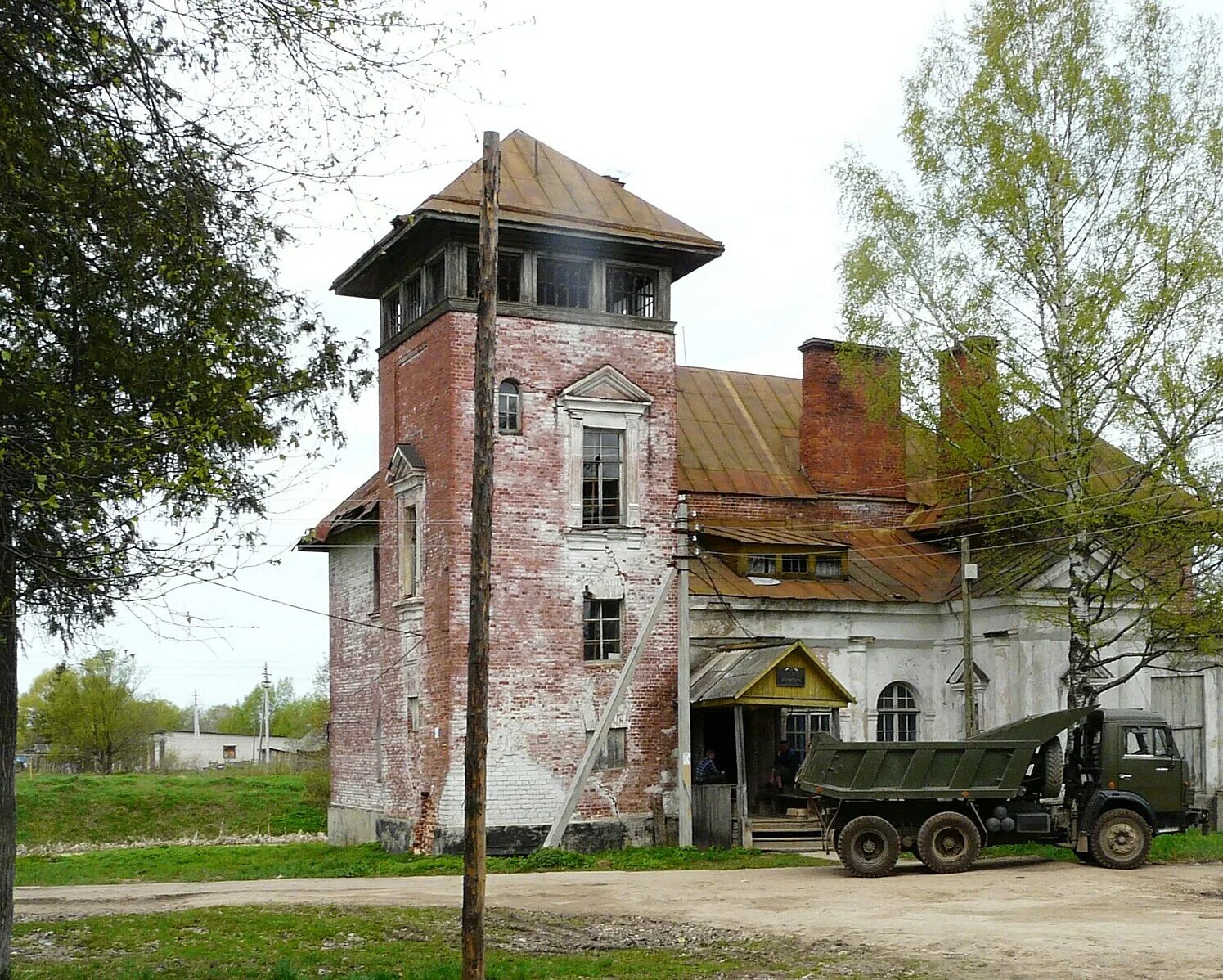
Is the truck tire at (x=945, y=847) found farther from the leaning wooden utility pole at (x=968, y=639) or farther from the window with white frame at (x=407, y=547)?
the window with white frame at (x=407, y=547)

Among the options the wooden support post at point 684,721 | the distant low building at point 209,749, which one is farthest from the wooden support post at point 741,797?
the distant low building at point 209,749

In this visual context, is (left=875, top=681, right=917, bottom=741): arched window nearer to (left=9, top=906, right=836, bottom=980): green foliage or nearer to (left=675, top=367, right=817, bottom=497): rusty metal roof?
(left=675, top=367, right=817, bottom=497): rusty metal roof

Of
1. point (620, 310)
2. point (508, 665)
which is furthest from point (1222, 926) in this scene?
point (620, 310)

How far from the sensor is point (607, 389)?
85.9 feet

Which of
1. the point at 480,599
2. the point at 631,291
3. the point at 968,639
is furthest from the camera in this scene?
the point at 631,291

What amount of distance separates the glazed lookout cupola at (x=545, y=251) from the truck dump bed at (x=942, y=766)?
9.92m

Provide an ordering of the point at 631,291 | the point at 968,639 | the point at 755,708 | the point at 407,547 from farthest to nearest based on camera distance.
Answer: the point at 755,708, the point at 631,291, the point at 407,547, the point at 968,639

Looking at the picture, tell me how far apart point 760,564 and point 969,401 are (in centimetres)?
635

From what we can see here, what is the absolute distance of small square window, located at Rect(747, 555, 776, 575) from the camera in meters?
28.3

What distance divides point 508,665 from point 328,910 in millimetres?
8588

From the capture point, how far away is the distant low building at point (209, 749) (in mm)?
82562

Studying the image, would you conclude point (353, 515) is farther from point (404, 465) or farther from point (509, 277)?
point (509, 277)

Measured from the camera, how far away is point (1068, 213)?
2303 cm

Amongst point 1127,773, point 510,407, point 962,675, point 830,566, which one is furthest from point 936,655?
point 510,407
